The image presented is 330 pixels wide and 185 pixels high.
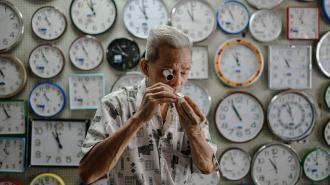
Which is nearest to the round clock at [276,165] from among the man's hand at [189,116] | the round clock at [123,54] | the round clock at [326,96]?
the round clock at [326,96]

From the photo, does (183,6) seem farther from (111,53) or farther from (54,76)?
(54,76)

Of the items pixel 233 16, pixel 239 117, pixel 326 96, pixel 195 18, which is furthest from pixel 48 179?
pixel 326 96

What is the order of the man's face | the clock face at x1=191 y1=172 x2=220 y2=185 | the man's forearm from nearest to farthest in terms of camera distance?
the man's forearm < the man's face < the clock face at x1=191 y1=172 x2=220 y2=185

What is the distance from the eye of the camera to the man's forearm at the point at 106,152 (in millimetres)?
1230

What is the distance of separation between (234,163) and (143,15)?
4.36ft

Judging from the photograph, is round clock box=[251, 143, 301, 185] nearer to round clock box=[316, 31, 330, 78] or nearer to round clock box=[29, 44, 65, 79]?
round clock box=[316, 31, 330, 78]

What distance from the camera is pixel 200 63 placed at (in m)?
2.79

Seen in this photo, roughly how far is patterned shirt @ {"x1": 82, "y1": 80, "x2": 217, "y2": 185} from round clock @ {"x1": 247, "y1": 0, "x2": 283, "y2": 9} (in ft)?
5.47

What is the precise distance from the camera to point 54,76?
2.70 meters

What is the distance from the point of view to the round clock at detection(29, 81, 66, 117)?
269cm

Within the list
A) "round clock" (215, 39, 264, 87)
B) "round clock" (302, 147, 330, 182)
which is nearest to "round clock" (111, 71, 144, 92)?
"round clock" (215, 39, 264, 87)

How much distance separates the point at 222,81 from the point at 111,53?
872mm

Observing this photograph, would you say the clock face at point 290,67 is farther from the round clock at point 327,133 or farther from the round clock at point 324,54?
the round clock at point 327,133

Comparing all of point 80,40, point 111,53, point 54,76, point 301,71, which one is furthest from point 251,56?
point 54,76
